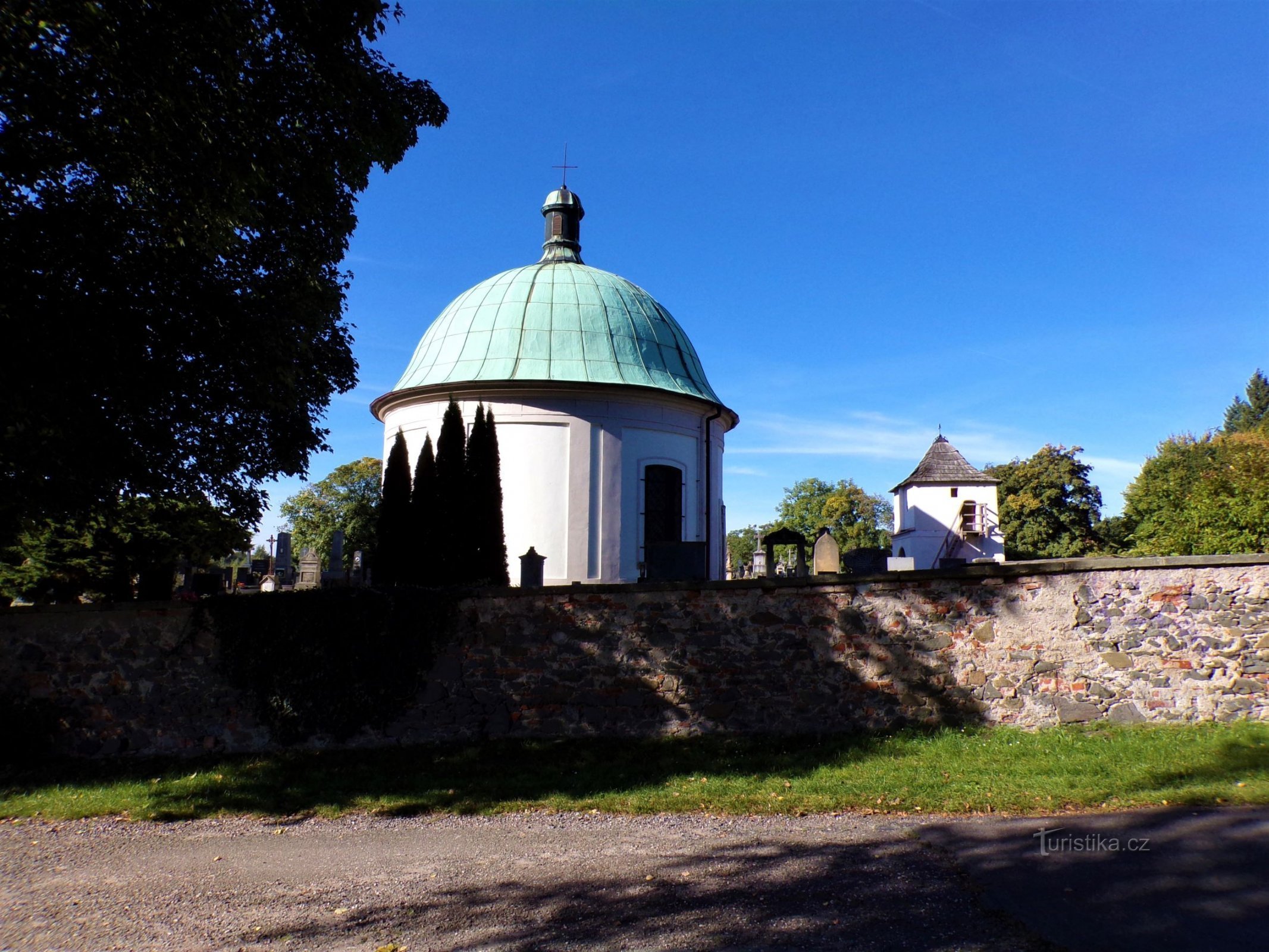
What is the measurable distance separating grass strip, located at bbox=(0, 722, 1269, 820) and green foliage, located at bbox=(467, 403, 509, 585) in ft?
17.6

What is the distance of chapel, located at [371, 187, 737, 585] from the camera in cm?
1886

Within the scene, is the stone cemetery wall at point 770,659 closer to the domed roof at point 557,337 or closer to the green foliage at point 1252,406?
the domed roof at point 557,337

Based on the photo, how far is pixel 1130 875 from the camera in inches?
217

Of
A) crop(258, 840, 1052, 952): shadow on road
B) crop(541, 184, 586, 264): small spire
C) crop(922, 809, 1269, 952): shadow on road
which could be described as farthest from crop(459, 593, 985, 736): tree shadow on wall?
crop(541, 184, 586, 264): small spire

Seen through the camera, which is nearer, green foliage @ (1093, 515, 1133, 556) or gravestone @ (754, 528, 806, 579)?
gravestone @ (754, 528, 806, 579)

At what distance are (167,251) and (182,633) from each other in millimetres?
4461

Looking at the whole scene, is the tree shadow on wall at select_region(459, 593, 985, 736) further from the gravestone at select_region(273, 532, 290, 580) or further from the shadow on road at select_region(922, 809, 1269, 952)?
the gravestone at select_region(273, 532, 290, 580)

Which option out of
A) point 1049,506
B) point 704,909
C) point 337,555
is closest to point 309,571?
point 337,555

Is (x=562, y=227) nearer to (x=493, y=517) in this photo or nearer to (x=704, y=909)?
(x=493, y=517)

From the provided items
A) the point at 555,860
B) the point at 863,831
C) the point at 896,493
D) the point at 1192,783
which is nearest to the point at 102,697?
the point at 555,860

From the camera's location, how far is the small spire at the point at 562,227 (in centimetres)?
2366

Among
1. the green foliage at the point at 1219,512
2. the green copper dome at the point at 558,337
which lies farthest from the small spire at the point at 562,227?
the green foliage at the point at 1219,512

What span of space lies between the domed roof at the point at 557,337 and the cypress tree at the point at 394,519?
12.3 feet

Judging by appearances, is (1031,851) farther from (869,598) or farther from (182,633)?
(182,633)
